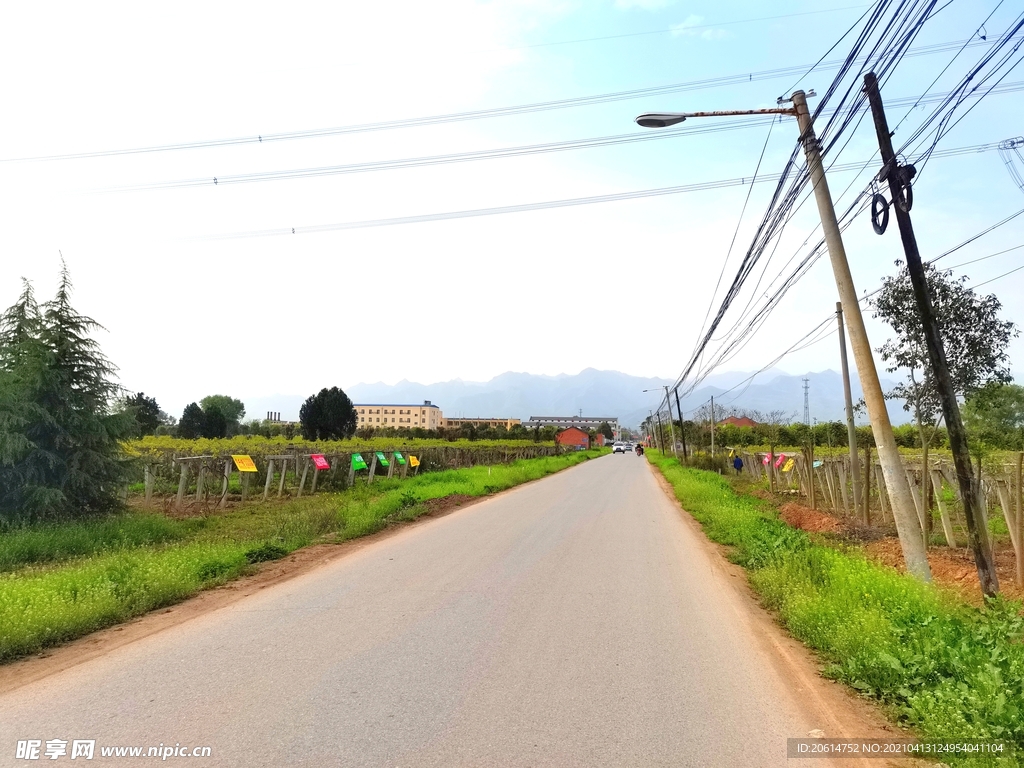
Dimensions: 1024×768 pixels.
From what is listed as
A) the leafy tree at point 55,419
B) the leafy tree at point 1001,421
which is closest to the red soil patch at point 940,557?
the leafy tree at point 1001,421

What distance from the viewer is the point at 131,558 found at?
29.8 ft

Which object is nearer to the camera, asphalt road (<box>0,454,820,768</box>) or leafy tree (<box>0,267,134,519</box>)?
asphalt road (<box>0,454,820,768</box>)

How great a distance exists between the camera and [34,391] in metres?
13.2

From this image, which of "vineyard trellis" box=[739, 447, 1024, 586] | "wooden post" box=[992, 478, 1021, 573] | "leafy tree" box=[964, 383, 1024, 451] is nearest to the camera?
"wooden post" box=[992, 478, 1021, 573]

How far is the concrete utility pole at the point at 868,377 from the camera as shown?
760cm

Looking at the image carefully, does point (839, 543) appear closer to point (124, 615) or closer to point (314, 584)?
point (314, 584)

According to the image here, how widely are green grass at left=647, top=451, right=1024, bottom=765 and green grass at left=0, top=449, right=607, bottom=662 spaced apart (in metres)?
7.04

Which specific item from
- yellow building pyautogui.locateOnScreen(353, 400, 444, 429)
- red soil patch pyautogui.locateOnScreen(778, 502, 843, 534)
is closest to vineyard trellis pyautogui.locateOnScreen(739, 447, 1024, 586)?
red soil patch pyautogui.locateOnScreen(778, 502, 843, 534)

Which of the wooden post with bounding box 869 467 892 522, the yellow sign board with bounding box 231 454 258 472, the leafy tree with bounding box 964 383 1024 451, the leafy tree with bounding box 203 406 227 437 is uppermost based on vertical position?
the leafy tree with bounding box 203 406 227 437

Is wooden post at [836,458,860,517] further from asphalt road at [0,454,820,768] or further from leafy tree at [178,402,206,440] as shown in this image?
leafy tree at [178,402,206,440]

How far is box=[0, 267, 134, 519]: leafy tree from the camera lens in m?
12.9

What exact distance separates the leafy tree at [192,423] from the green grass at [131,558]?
60.7 meters

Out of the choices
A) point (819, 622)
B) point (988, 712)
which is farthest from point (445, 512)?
point (988, 712)

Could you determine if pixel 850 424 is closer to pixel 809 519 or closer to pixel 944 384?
pixel 809 519
